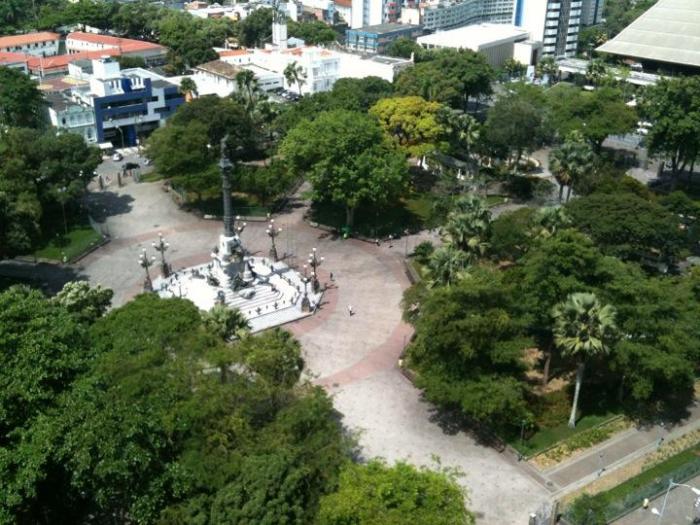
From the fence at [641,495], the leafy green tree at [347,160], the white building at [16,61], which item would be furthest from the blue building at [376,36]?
the fence at [641,495]

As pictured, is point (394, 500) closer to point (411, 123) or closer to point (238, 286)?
point (238, 286)

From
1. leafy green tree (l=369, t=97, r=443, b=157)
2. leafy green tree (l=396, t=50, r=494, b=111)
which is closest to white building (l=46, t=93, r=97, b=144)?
leafy green tree (l=369, t=97, r=443, b=157)

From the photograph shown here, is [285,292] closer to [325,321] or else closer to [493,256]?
[325,321]

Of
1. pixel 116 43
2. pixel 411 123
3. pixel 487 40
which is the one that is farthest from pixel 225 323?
pixel 487 40

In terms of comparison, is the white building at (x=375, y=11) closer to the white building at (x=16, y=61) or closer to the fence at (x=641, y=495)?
the white building at (x=16, y=61)

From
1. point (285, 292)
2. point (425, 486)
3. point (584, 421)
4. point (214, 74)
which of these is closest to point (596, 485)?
point (584, 421)

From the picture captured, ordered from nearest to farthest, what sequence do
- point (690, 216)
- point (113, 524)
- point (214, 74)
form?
point (113, 524) < point (690, 216) < point (214, 74)
